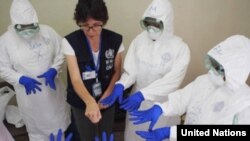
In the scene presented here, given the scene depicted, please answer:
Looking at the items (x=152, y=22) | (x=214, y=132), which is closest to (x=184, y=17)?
(x=152, y=22)

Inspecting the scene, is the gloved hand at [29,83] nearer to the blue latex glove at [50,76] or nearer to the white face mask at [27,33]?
the blue latex glove at [50,76]

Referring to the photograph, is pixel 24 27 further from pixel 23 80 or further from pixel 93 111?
pixel 93 111

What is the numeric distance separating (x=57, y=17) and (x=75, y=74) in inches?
41.1

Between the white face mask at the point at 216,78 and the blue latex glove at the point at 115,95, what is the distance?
537 mm

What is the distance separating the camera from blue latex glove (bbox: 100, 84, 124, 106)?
164cm

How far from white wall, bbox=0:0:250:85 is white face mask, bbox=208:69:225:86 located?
4.24ft

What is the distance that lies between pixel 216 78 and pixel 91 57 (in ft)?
2.42

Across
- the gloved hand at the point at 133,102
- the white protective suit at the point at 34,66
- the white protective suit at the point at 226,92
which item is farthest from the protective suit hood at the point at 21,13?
the white protective suit at the point at 226,92

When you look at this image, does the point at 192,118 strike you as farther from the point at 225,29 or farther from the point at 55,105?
the point at 225,29

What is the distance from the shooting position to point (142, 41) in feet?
5.82

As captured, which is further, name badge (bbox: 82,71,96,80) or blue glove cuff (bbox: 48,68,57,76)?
blue glove cuff (bbox: 48,68,57,76)

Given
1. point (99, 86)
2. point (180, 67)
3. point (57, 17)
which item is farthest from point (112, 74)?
point (57, 17)

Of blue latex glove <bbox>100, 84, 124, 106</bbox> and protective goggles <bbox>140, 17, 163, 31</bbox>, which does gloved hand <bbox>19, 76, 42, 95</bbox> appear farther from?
protective goggles <bbox>140, 17, 163, 31</bbox>

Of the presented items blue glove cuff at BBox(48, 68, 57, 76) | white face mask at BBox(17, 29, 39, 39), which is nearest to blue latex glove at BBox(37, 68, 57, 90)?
blue glove cuff at BBox(48, 68, 57, 76)
